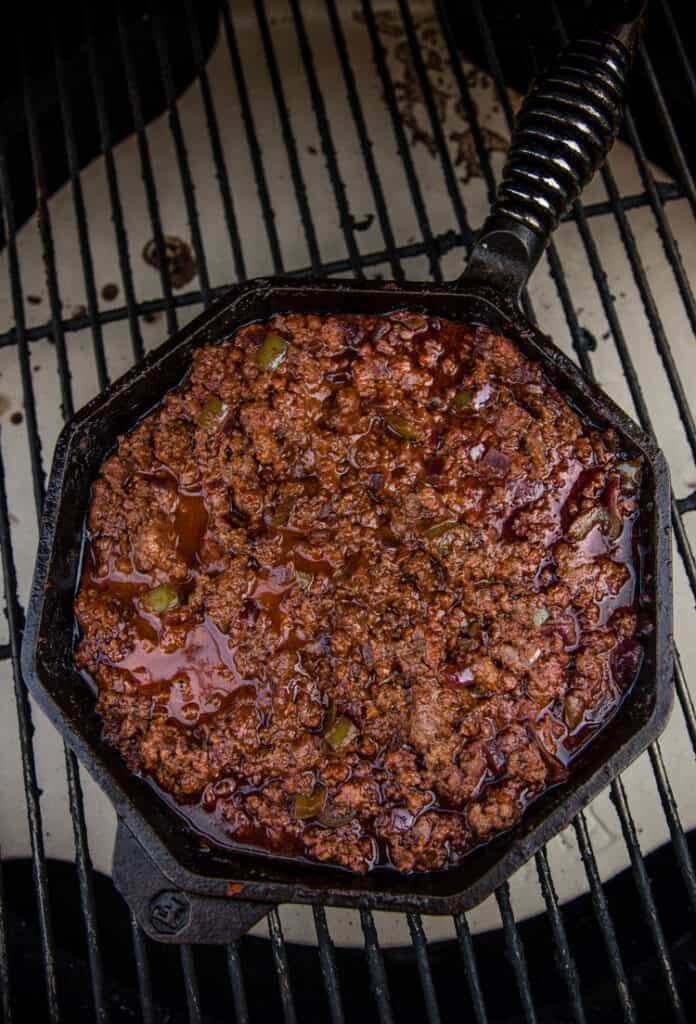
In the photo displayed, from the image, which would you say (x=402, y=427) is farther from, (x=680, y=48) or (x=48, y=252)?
(x=680, y=48)

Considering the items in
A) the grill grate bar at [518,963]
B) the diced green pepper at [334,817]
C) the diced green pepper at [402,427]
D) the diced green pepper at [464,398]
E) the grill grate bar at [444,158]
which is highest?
the grill grate bar at [444,158]

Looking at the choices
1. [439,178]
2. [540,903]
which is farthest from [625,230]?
[540,903]

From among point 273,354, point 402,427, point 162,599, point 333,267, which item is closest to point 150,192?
point 333,267

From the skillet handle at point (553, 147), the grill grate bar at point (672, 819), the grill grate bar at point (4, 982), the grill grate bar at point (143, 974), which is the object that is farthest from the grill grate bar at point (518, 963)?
the skillet handle at point (553, 147)

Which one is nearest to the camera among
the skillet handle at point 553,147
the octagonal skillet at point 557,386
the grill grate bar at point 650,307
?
the octagonal skillet at point 557,386

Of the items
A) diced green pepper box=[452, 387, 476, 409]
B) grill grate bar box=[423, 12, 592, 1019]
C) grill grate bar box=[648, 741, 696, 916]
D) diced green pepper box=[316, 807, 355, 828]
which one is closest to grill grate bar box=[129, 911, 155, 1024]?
diced green pepper box=[316, 807, 355, 828]

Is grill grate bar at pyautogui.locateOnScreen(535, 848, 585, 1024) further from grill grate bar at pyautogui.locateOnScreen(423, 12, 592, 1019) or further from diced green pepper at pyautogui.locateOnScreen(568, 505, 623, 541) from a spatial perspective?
diced green pepper at pyautogui.locateOnScreen(568, 505, 623, 541)

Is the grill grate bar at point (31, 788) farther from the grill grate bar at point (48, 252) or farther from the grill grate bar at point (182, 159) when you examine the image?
the grill grate bar at point (182, 159)

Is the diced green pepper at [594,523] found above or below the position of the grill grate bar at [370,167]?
below
